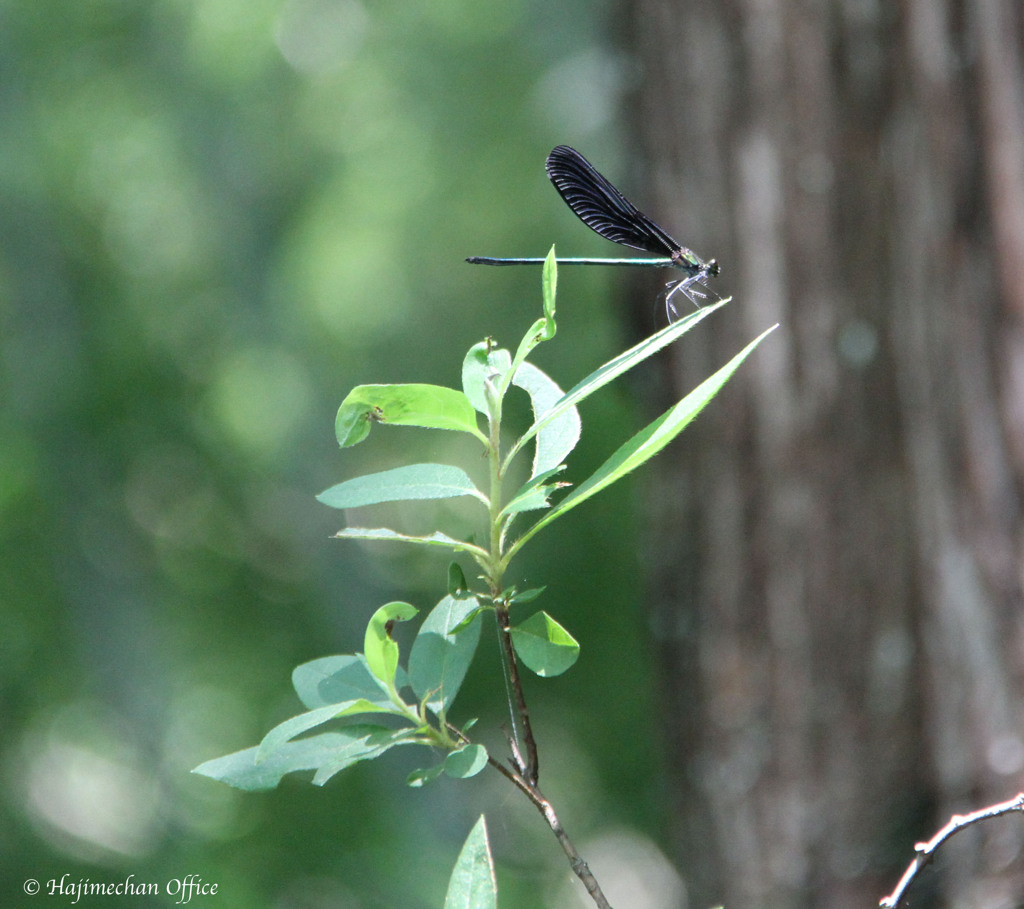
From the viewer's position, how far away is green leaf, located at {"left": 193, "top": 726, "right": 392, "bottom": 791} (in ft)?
1.37

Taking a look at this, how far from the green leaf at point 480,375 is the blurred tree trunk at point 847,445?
1567 mm

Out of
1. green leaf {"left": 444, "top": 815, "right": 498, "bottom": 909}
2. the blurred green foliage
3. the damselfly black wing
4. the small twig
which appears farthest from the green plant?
the blurred green foliage

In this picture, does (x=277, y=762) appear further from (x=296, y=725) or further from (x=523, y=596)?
(x=523, y=596)

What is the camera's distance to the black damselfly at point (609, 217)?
761 mm

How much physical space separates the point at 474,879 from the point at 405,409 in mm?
217

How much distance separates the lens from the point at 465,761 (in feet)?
1.34

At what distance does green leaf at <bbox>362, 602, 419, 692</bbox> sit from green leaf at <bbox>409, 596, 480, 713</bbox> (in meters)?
0.02

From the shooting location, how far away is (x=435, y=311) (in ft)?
18.2

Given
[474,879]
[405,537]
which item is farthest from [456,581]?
[474,879]

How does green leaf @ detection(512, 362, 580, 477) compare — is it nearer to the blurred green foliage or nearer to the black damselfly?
the black damselfly

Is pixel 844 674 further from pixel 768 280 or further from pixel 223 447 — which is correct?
pixel 223 447

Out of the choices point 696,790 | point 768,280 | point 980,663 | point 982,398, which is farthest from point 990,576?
point 696,790

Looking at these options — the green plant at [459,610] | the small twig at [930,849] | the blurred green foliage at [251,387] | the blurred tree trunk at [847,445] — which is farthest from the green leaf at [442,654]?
the blurred green foliage at [251,387]

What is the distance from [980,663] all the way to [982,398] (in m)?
0.51
